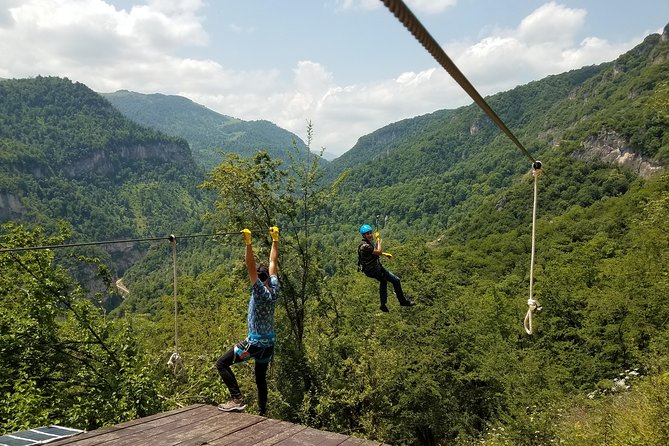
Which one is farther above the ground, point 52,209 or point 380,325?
point 52,209

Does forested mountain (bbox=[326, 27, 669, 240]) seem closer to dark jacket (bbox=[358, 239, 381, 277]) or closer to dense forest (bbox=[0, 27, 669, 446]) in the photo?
dense forest (bbox=[0, 27, 669, 446])

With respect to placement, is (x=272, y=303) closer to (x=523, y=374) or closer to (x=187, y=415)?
(x=187, y=415)

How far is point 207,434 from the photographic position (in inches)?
185

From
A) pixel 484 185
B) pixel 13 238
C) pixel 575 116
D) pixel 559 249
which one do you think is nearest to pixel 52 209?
pixel 484 185

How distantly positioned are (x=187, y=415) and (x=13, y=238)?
9154 mm

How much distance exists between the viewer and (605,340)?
24422mm

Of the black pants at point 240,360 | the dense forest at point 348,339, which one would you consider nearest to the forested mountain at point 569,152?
the dense forest at point 348,339

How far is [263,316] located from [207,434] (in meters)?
1.50

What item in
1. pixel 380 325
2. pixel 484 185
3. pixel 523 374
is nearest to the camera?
pixel 523 374

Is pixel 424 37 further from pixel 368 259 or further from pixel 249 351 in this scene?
pixel 368 259

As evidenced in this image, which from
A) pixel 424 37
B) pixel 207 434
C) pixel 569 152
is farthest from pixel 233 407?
pixel 569 152

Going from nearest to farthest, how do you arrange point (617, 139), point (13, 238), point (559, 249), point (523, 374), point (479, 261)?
point (13, 238) → point (523, 374) → point (559, 249) → point (479, 261) → point (617, 139)

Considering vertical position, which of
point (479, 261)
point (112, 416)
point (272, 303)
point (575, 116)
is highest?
point (575, 116)

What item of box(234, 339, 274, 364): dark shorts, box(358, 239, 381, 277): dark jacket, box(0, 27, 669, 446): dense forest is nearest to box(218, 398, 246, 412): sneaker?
box(234, 339, 274, 364): dark shorts
